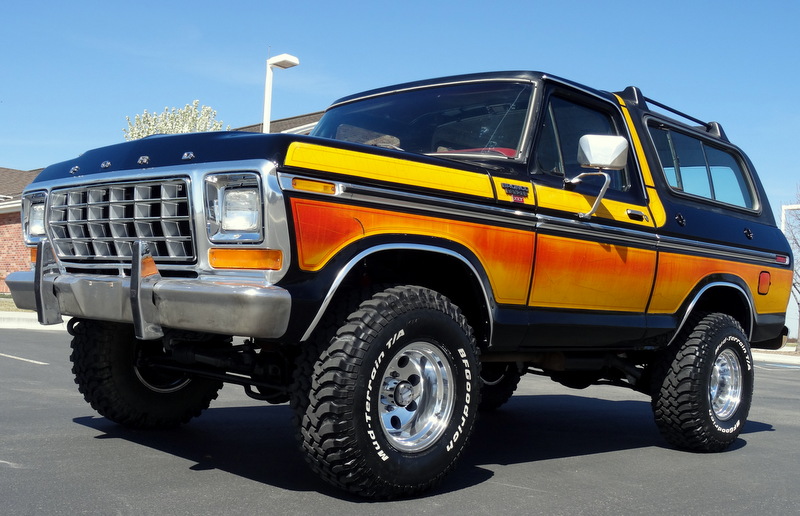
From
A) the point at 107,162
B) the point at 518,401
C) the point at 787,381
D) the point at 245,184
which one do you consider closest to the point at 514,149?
the point at 245,184

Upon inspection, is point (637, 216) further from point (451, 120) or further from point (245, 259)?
point (245, 259)

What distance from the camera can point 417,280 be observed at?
14.8 ft

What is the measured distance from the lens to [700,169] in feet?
21.2

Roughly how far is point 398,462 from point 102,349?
214 centimetres

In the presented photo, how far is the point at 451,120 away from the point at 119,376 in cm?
253

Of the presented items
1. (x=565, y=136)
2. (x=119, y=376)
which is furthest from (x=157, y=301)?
(x=565, y=136)

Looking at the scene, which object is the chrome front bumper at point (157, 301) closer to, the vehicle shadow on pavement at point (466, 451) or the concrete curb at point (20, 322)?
the vehicle shadow on pavement at point (466, 451)

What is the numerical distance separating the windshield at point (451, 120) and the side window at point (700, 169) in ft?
4.74

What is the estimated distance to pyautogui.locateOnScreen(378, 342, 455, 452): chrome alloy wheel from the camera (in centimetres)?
408

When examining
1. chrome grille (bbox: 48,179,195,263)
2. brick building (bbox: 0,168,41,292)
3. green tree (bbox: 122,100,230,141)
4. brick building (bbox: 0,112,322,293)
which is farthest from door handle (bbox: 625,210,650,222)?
green tree (bbox: 122,100,230,141)

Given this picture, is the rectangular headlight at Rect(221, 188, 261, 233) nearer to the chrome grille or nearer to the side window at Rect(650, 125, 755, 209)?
the chrome grille

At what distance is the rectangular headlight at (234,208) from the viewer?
3648 millimetres

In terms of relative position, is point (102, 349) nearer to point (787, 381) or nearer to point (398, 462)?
point (398, 462)

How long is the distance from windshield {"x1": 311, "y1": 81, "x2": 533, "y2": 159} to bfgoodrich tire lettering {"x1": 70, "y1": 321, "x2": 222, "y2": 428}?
1.90 meters
